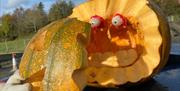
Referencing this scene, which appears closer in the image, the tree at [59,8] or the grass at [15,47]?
the grass at [15,47]

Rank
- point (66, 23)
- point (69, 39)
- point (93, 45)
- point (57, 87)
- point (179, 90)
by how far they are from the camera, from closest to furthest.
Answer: point (57, 87) < point (69, 39) < point (66, 23) < point (179, 90) < point (93, 45)

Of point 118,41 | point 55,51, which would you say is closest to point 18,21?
point 118,41

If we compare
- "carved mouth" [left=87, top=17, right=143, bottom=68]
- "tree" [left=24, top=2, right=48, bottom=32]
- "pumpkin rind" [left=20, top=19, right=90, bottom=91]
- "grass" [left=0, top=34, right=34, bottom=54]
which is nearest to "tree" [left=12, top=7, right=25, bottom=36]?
"tree" [left=24, top=2, right=48, bottom=32]

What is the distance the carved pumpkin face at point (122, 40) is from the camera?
4.61 meters

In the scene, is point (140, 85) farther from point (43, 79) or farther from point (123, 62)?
point (43, 79)

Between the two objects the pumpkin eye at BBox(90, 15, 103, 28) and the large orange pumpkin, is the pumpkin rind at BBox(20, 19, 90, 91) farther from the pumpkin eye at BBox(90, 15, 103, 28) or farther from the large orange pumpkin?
the pumpkin eye at BBox(90, 15, 103, 28)

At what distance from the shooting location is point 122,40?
532 cm

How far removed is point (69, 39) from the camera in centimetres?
320

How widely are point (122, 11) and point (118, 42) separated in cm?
46

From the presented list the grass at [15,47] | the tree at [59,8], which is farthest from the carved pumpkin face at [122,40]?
the tree at [59,8]

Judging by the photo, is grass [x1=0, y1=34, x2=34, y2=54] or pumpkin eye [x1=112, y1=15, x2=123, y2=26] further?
grass [x1=0, y1=34, x2=34, y2=54]

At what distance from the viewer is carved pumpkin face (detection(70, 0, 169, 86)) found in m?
4.61

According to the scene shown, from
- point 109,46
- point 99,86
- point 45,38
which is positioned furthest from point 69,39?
point 109,46

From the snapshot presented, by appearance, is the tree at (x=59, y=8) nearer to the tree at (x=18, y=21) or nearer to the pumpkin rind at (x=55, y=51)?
the tree at (x=18, y=21)
